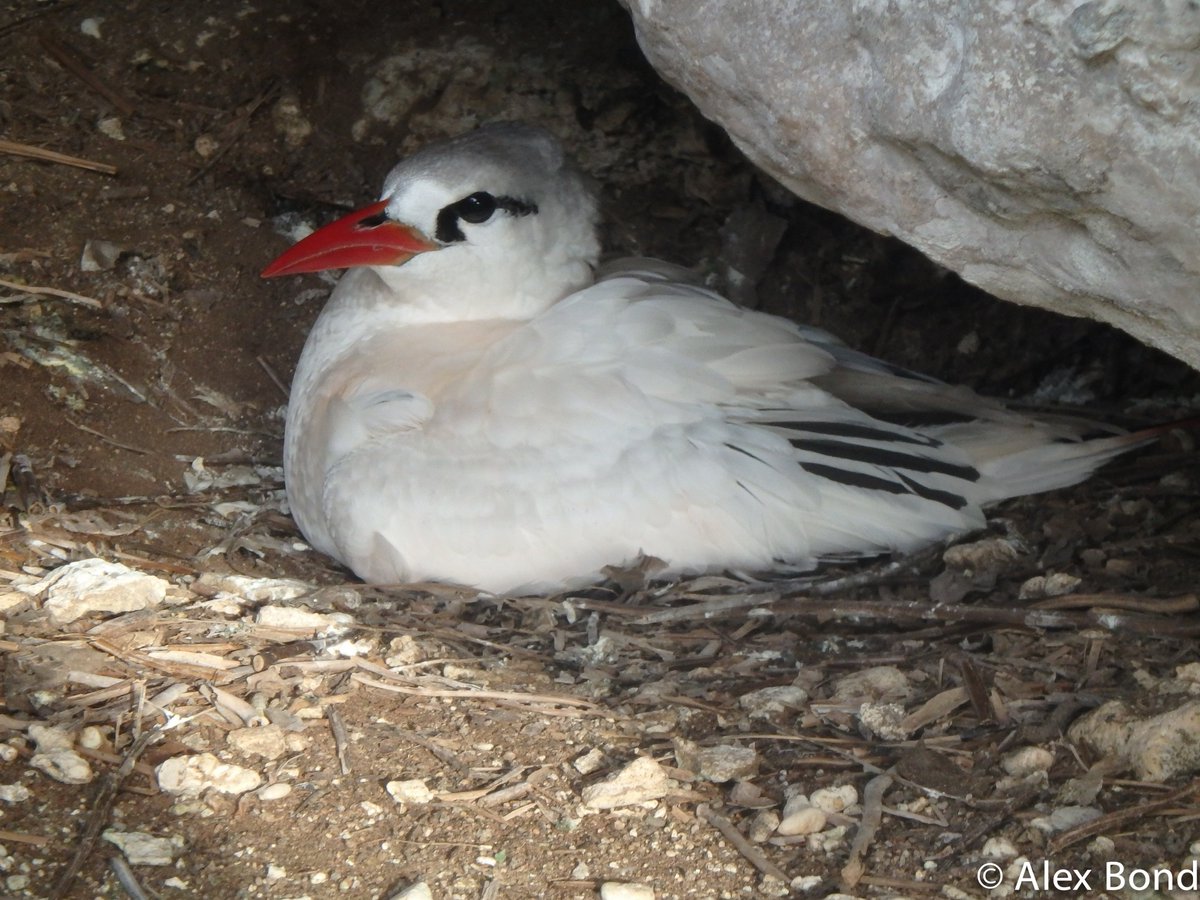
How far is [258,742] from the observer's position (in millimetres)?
2582

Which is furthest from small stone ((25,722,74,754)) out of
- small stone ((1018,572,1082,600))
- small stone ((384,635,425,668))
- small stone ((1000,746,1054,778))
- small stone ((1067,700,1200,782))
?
small stone ((1018,572,1082,600))

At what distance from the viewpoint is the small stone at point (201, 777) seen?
8.00 feet

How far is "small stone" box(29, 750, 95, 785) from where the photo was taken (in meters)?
2.39

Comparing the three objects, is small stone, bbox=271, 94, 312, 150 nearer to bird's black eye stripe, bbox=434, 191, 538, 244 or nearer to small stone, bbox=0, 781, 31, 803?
bird's black eye stripe, bbox=434, 191, 538, 244

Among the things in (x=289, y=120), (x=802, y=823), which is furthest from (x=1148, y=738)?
(x=289, y=120)

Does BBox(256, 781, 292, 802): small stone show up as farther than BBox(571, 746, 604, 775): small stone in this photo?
No

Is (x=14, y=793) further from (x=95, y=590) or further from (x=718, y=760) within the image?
(x=718, y=760)

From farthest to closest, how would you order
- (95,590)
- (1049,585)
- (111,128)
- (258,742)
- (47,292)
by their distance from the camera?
(111,128) → (47,292) → (1049,585) → (95,590) → (258,742)

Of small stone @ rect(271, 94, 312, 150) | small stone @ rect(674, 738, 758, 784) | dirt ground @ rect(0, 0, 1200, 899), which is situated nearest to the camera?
dirt ground @ rect(0, 0, 1200, 899)

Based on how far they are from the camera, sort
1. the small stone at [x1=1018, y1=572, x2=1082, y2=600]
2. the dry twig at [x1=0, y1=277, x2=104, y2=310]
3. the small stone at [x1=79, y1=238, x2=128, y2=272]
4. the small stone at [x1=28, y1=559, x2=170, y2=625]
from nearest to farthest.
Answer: the small stone at [x1=28, y1=559, x2=170, y2=625] < the small stone at [x1=1018, y1=572, x2=1082, y2=600] < the dry twig at [x1=0, y1=277, x2=104, y2=310] < the small stone at [x1=79, y1=238, x2=128, y2=272]

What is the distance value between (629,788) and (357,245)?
176 cm

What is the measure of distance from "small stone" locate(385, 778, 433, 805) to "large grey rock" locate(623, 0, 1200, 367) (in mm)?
1444

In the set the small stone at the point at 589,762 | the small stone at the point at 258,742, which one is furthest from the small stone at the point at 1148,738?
the small stone at the point at 258,742

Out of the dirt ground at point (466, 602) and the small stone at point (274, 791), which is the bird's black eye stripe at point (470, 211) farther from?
the small stone at point (274, 791)
